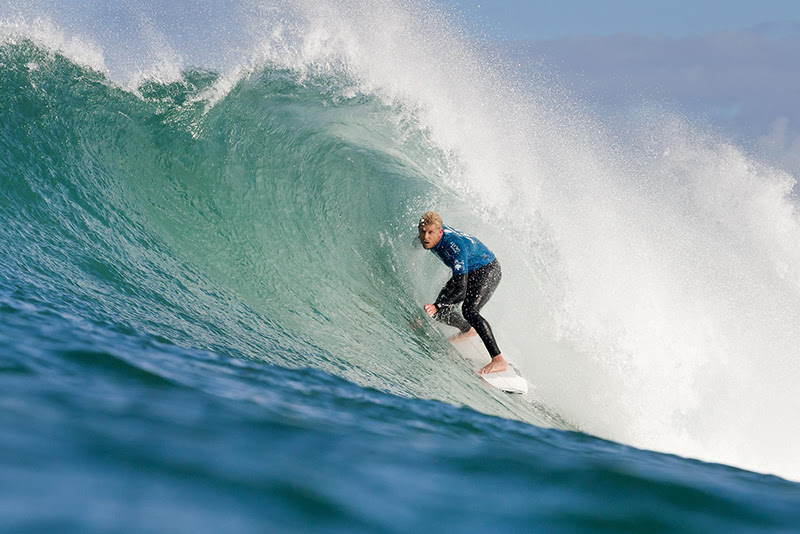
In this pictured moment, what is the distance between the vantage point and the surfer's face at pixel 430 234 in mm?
5941

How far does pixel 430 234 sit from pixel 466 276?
0.53m

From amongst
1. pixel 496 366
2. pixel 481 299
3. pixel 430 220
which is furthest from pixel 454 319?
pixel 430 220

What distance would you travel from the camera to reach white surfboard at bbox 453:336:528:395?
5957 mm

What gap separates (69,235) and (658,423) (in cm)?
601

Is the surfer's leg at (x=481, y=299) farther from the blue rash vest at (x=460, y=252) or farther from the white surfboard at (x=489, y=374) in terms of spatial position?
the white surfboard at (x=489, y=374)

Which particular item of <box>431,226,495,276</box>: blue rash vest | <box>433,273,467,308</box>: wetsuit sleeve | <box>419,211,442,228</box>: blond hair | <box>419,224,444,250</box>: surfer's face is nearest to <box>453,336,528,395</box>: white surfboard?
<box>433,273,467,308</box>: wetsuit sleeve

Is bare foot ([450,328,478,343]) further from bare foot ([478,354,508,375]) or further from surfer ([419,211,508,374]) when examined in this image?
bare foot ([478,354,508,375])

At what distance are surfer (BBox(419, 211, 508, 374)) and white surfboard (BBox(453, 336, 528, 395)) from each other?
0.09 metres

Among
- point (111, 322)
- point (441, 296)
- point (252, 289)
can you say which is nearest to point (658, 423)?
point (441, 296)

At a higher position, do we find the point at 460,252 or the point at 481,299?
the point at 460,252

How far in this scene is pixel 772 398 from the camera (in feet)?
28.9

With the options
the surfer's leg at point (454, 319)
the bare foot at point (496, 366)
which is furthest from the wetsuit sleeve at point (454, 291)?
the bare foot at point (496, 366)

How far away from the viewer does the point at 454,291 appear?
604 centimetres

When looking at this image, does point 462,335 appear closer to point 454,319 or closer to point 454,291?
Result: point 454,319
